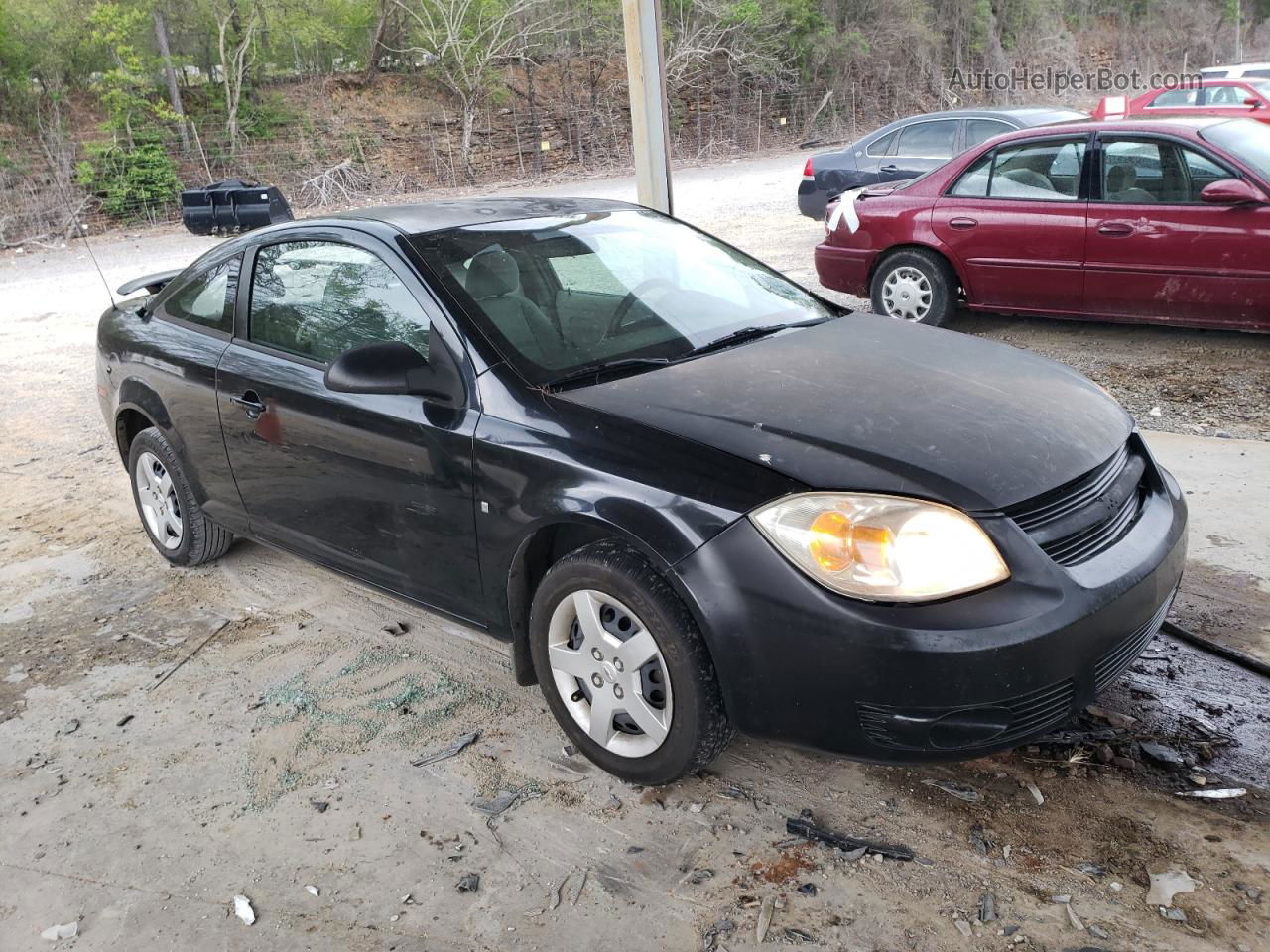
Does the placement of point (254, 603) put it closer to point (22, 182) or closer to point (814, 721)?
point (814, 721)

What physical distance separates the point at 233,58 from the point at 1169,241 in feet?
94.7

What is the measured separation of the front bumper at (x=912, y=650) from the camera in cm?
242

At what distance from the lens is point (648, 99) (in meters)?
6.89

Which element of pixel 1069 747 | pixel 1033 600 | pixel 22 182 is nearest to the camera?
pixel 1033 600

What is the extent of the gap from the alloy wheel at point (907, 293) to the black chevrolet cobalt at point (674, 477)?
161 inches

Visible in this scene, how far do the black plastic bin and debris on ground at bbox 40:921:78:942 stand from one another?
17785 mm

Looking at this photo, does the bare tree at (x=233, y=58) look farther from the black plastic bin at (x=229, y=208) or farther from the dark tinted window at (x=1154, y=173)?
the dark tinted window at (x=1154, y=173)

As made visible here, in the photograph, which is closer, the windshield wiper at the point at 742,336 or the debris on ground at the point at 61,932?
the debris on ground at the point at 61,932

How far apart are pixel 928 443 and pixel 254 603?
9.48ft

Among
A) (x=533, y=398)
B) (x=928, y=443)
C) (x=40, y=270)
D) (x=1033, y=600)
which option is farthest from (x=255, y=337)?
(x=40, y=270)

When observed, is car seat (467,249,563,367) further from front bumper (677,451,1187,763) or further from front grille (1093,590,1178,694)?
front grille (1093,590,1178,694)

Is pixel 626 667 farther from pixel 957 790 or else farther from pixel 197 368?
pixel 197 368

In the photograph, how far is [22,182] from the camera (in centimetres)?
2341

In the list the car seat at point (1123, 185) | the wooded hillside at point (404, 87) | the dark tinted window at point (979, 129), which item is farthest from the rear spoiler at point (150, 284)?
the wooded hillside at point (404, 87)
